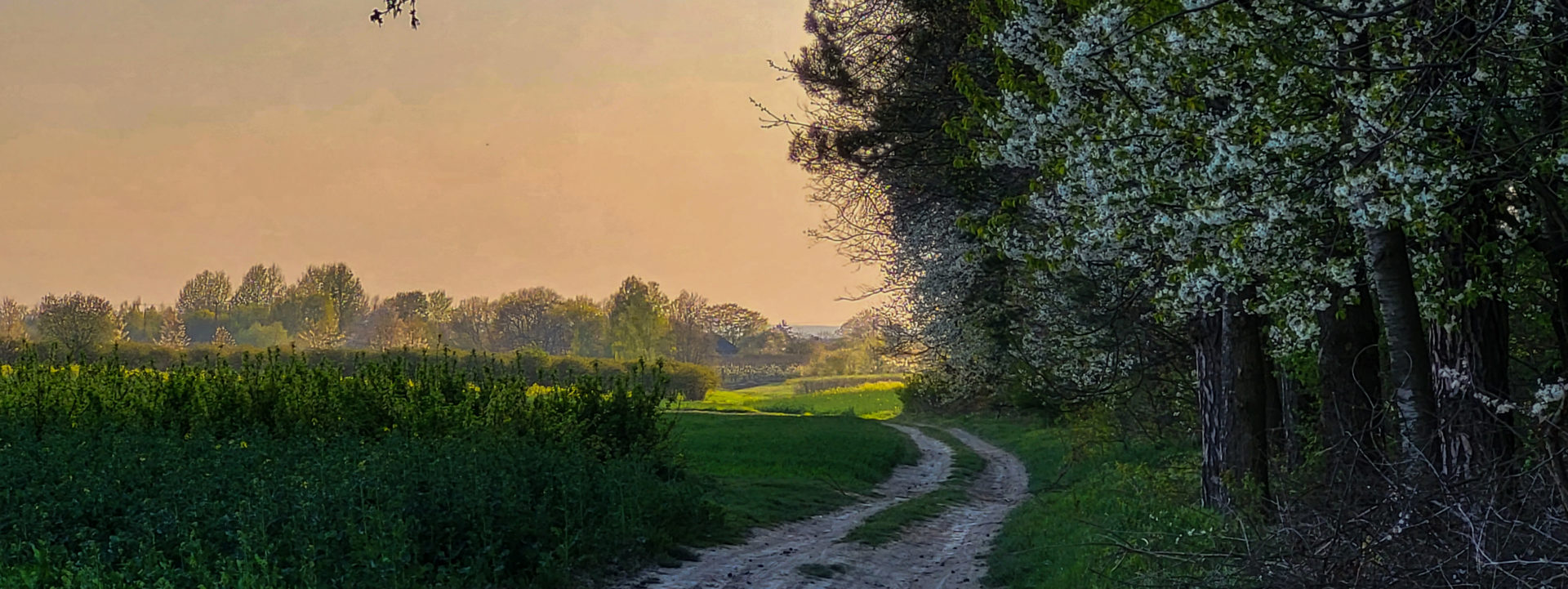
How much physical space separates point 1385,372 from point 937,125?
7.14 m

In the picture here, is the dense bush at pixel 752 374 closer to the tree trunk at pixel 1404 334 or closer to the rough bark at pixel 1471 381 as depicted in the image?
the tree trunk at pixel 1404 334

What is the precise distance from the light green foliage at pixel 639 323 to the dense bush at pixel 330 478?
87.9 m

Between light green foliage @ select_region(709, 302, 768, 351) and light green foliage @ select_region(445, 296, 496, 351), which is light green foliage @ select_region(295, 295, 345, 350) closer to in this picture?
light green foliage @ select_region(445, 296, 496, 351)

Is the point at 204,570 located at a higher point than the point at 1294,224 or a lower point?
lower

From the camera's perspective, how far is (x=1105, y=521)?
13.4 metres

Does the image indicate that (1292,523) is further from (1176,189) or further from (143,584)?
(143,584)

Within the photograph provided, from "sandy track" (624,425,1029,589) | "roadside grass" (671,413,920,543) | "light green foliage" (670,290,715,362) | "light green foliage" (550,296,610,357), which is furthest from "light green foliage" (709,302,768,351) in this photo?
"sandy track" (624,425,1029,589)

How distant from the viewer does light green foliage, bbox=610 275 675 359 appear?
106750 millimetres

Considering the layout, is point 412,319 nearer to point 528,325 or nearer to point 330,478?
point 528,325

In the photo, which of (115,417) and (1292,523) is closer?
(1292,523)

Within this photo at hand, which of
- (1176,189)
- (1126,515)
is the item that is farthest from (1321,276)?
(1126,515)

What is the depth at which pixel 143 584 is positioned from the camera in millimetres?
8492

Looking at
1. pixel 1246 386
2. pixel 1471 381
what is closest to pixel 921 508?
pixel 1246 386

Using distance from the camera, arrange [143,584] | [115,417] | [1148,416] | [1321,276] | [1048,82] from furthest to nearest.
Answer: [1148,416] < [115,417] < [1048,82] < [1321,276] < [143,584]
